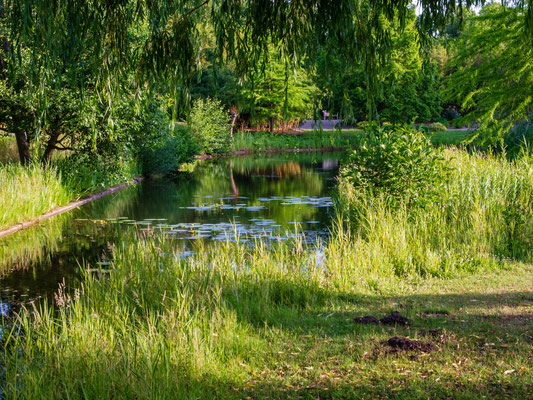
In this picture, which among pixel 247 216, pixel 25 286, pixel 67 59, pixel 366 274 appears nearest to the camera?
pixel 67 59

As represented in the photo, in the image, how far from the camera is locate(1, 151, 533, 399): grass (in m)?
4.77

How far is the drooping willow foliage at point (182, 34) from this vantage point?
552 centimetres

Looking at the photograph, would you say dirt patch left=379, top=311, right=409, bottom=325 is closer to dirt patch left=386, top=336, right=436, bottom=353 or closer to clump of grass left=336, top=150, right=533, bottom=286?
dirt patch left=386, top=336, right=436, bottom=353

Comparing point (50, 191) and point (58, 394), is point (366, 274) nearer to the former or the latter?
point (58, 394)

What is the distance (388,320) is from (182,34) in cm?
386

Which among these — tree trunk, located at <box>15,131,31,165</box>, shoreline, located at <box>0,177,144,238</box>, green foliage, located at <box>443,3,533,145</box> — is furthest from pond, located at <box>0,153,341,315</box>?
green foliage, located at <box>443,3,533,145</box>

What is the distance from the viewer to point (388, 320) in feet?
21.5

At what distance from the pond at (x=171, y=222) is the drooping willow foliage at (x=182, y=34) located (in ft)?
3.89

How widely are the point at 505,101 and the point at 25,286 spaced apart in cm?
1523

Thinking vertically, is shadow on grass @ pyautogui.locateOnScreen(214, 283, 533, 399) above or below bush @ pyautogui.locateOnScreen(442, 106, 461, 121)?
below

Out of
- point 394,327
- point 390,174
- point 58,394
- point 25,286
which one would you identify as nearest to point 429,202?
point 390,174

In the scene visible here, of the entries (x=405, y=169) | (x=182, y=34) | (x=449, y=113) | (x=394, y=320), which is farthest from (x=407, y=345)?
(x=449, y=113)

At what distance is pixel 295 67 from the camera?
231 inches

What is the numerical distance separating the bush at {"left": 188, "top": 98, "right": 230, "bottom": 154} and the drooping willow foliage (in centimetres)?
3514
